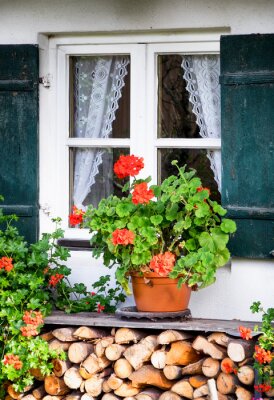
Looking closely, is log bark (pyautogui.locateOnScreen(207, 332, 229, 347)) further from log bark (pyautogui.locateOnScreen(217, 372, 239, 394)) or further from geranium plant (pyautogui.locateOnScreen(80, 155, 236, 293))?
geranium plant (pyautogui.locateOnScreen(80, 155, 236, 293))

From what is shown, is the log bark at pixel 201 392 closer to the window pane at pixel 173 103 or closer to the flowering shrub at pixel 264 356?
the flowering shrub at pixel 264 356

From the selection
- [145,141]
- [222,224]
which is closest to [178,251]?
[222,224]

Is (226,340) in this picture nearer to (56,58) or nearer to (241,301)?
(241,301)

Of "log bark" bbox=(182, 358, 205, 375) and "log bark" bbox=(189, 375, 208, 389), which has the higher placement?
"log bark" bbox=(182, 358, 205, 375)

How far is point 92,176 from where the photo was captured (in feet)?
24.4

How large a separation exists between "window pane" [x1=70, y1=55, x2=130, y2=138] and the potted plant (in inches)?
32.2

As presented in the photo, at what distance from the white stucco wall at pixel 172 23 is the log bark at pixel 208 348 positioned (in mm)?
596

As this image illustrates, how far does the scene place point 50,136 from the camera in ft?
24.2

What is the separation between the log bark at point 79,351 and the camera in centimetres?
651

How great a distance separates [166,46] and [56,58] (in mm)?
720

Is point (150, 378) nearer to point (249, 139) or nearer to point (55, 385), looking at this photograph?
point (55, 385)

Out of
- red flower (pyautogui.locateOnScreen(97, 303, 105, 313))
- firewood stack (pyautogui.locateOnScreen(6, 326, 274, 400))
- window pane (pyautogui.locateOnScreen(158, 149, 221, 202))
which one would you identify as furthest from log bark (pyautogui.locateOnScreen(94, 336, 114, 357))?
window pane (pyautogui.locateOnScreen(158, 149, 221, 202))

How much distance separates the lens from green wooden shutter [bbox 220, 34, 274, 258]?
265 inches

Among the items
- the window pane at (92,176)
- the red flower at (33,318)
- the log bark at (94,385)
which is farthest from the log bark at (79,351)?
the window pane at (92,176)
